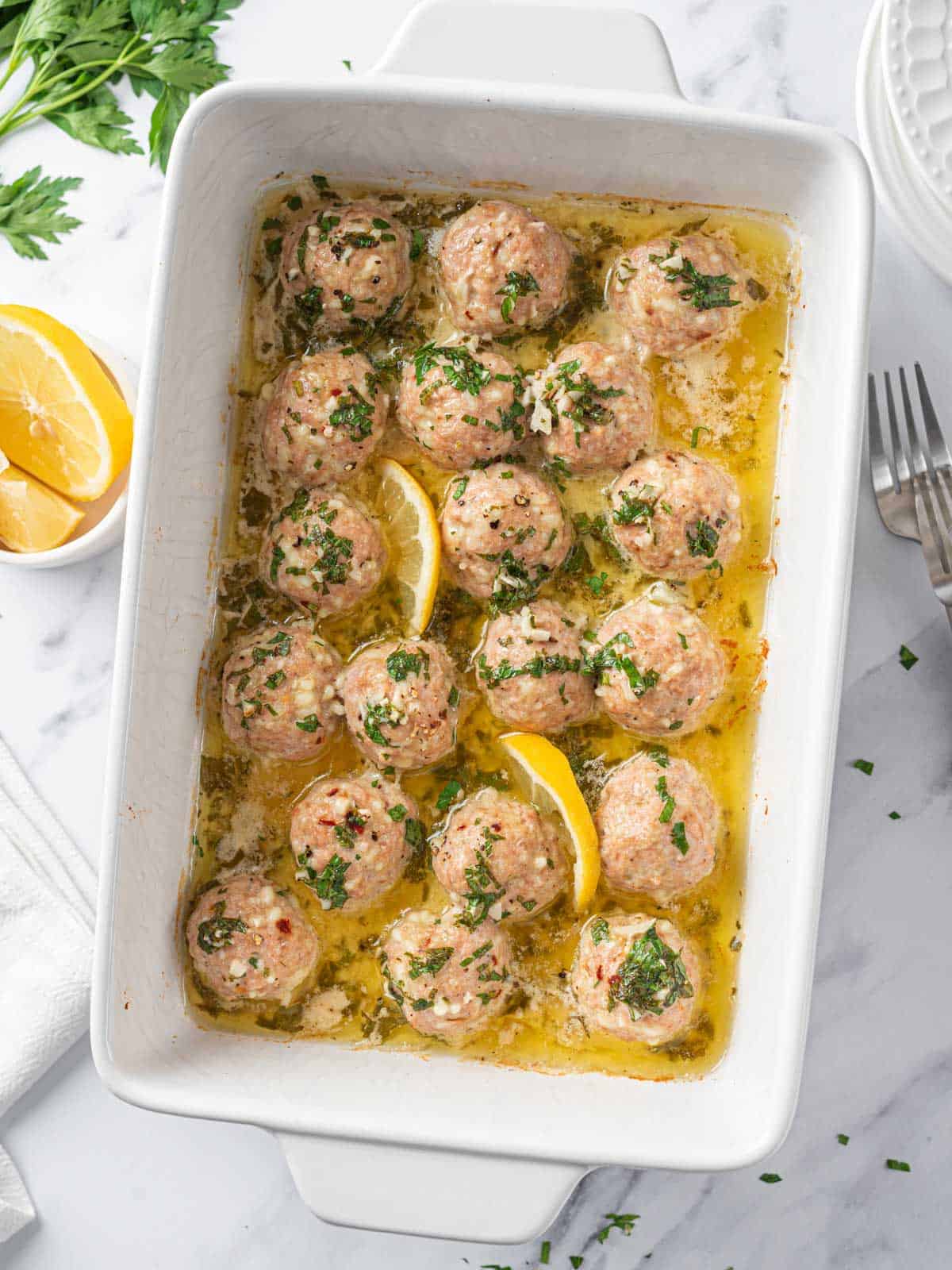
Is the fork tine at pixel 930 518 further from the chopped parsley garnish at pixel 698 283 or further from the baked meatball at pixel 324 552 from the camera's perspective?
the baked meatball at pixel 324 552

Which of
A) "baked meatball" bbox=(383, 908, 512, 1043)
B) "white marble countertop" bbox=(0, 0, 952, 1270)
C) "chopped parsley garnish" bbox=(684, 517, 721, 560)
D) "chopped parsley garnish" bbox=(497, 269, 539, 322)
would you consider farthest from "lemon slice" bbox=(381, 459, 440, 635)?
"white marble countertop" bbox=(0, 0, 952, 1270)

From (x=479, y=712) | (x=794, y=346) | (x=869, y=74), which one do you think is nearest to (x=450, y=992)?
(x=479, y=712)

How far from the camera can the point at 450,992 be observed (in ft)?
7.31

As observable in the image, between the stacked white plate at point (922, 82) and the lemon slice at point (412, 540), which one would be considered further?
the lemon slice at point (412, 540)

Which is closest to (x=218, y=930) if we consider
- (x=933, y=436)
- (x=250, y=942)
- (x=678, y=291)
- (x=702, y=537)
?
(x=250, y=942)

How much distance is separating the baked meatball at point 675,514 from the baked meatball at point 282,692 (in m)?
0.65

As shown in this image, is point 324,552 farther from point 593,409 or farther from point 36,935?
point 36,935

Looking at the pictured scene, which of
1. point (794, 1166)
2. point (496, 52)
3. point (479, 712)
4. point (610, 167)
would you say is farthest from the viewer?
point (794, 1166)

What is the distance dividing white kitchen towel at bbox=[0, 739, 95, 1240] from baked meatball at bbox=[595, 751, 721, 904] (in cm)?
120

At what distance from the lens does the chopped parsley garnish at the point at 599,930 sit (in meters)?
2.25

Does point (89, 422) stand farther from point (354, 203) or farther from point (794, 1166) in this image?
point (794, 1166)

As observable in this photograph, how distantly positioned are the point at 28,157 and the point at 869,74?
1.85m

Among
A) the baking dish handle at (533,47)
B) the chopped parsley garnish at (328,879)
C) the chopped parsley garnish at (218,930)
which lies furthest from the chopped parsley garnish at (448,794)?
the baking dish handle at (533,47)

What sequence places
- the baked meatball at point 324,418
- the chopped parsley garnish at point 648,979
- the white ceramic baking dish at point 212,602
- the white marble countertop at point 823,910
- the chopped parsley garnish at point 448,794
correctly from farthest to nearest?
1. the white marble countertop at point 823,910
2. the chopped parsley garnish at point 448,794
3. the baked meatball at point 324,418
4. the chopped parsley garnish at point 648,979
5. the white ceramic baking dish at point 212,602
